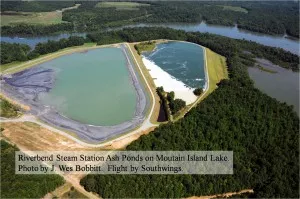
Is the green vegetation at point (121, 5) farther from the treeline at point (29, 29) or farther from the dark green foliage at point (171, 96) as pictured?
the dark green foliage at point (171, 96)

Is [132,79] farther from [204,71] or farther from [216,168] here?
[216,168]

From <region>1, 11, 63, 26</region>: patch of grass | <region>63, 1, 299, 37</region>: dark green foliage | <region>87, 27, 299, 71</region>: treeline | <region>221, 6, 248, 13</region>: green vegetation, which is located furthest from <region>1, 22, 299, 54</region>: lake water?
<region>221, 6, 248, 13</region>: green vegetation

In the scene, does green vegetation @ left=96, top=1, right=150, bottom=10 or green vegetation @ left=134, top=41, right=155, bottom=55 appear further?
green vegetation @ left=96, top=1, right=150, bottom=10

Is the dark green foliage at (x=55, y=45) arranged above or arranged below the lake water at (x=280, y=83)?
above

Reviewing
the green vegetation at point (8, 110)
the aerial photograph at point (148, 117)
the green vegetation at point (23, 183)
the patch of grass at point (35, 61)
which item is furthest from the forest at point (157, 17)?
the green vegetation at point (23, 183)

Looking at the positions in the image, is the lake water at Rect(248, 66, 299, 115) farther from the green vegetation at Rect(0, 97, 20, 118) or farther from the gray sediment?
the green vegetation at Rect(0, 97, 20, 118)

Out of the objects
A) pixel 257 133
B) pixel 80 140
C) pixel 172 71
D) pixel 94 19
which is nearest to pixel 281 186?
pixel 257 133
